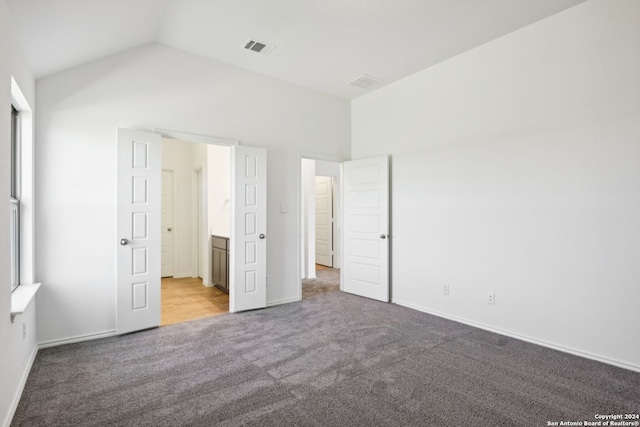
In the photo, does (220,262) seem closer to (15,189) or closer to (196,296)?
(196,296)

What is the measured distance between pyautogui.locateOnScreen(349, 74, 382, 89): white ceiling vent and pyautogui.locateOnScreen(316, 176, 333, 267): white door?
10.7 ft

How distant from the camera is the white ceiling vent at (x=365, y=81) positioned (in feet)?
14.3

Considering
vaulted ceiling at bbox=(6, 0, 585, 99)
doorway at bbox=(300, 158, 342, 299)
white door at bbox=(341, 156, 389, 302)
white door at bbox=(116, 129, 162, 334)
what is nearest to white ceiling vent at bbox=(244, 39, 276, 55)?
vaulted ceiling at bbox=(6, 0, 585, 99)

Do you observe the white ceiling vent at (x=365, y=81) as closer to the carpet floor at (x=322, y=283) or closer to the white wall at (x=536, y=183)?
the white wall at (x=536, y=183)

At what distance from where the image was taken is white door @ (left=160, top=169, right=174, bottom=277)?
6277 millimetres

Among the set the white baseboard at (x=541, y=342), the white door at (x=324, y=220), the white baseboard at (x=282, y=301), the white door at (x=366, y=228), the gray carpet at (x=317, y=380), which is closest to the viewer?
the gray carpet at (x=317, y=380)

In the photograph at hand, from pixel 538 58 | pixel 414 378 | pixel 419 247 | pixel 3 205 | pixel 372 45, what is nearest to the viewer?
pixel 3 205

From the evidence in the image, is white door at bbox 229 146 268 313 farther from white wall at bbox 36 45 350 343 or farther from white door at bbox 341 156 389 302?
white door at bbox 341 156 389 302

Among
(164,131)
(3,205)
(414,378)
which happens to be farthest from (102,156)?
(414,378)

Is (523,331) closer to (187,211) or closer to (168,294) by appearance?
(168,294)

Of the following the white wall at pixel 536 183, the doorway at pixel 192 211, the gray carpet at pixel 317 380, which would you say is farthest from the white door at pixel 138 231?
the white wall at pixel 536 183

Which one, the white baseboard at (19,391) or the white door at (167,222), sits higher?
the white door at (167,222)

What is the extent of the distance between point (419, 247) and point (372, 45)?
A: 2.44 metres

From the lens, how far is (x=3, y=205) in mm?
1867
